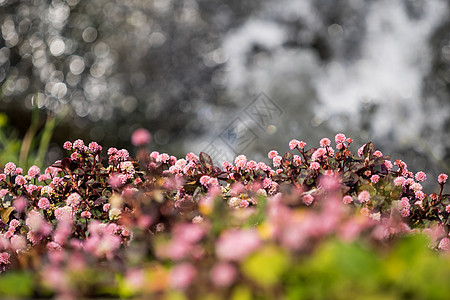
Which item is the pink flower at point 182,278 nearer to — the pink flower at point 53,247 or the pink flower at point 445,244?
the pink flower at point 53,247

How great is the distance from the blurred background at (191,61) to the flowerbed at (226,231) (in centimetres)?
541

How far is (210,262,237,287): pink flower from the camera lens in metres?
0.69

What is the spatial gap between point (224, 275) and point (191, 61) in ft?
23.3

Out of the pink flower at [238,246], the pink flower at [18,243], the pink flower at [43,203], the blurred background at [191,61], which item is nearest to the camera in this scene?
the pink flower at [238,246]

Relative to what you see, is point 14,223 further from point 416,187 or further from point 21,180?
point 416,187

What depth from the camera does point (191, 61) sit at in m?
7.58

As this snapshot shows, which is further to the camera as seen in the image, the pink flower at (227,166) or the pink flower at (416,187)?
the pink flower at (227,166)

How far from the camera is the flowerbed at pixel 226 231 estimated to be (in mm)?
699

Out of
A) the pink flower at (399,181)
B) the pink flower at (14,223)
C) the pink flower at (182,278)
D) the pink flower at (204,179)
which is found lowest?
the pink flower at (182,278)

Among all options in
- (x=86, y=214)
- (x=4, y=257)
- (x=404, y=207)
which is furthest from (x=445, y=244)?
(x=4, y=257)

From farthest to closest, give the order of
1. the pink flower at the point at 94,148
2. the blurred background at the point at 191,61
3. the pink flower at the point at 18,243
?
1. the blurred background at the point at 191,61
2. the pink flower at the point at 94,148
3. the pink flower at the point at 18,243

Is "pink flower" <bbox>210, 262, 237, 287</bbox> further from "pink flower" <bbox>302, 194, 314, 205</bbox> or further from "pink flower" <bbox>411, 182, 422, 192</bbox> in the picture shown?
"pink flower" <bbox>411, 182, 422, 192</bbox>

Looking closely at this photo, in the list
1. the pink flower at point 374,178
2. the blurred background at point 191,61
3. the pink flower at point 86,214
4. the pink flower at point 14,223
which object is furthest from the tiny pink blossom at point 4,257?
the blurred background at point 191,61

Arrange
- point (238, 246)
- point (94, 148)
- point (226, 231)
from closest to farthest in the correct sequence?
point (238, 246), point (226, 231), point (94, 148)
